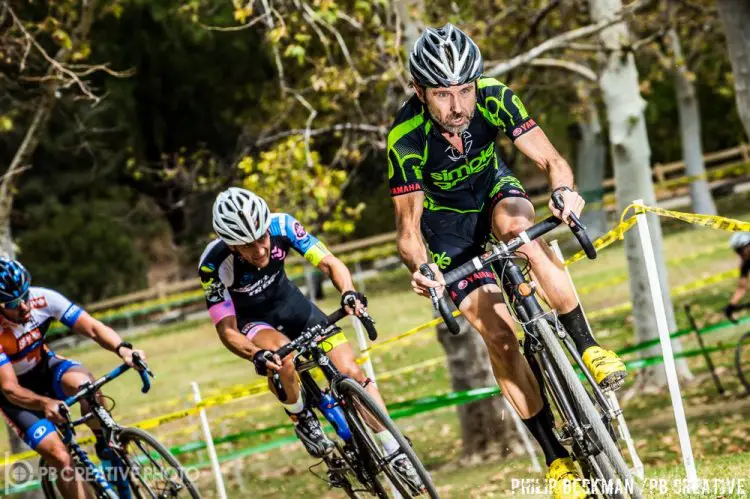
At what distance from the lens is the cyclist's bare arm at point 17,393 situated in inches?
336

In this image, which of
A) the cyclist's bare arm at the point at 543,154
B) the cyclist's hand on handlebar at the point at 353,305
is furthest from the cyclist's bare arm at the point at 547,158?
the cyclist's hand on handlebar at the point at 353,305

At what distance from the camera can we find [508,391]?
6.28 metres

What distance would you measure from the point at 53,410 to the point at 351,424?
2598mm

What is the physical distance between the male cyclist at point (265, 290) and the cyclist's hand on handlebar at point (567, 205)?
1869 mm

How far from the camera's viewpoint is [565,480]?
595cm

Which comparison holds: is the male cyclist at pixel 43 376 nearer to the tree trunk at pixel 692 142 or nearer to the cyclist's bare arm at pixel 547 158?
the cyclist's bare arm at pixel 547 158

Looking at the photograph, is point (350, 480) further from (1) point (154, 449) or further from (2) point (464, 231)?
(2) point (464, 231)

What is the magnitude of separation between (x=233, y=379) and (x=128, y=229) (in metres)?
20.4

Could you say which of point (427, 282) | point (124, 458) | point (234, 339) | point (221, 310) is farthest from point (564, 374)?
point (124, 458)

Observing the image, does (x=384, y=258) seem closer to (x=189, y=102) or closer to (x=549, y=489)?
(x=189, y=102)

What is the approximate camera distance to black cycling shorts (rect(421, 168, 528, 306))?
6.36 m

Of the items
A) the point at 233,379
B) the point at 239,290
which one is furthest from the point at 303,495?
the point at 233,379

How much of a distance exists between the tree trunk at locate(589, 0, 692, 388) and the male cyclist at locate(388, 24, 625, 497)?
30.0 feet

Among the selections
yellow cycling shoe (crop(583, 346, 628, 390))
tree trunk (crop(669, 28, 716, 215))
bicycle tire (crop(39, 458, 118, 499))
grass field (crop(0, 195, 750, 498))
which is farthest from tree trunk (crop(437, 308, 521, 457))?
tree trunk (crop(669, 28, 716, 215))
